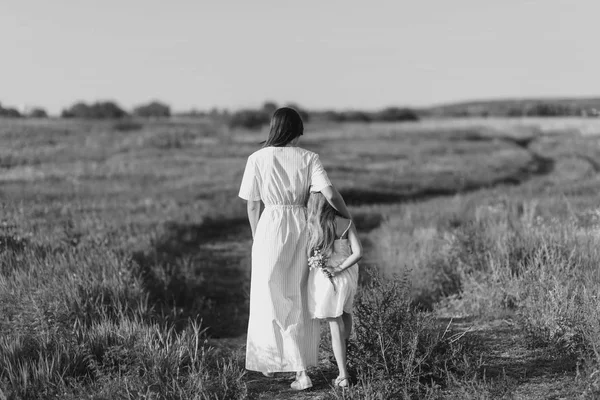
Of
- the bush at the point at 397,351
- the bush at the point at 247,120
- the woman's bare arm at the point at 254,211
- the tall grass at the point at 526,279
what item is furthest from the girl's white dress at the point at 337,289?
the bush at the point at 247,120

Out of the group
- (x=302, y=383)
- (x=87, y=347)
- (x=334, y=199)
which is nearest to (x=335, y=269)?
(x=334, y=199)

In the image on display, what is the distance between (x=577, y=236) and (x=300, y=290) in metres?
4.60

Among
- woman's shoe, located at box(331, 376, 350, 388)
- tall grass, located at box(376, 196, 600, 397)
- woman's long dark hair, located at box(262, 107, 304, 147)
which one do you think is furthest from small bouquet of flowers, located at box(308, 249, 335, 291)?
tall grass, located at box(376, 196, 600, 397)

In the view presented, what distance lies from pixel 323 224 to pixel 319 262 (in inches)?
11.8

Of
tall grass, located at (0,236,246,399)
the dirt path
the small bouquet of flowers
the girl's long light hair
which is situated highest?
the girl's long light hair

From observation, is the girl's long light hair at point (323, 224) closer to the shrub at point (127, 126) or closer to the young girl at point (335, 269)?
the young girl at point (335, 269)

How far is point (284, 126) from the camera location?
5.01 meters

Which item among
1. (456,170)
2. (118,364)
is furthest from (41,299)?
(456,170)

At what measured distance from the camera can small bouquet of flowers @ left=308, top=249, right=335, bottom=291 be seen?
5.00 metres

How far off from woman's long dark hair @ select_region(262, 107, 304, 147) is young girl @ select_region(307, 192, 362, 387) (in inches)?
19.3

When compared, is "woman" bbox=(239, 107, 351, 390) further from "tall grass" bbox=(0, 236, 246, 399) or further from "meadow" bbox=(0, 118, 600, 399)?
"tall grass" bbox=(0, 236, 246, 399)

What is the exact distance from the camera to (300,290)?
5.18 m

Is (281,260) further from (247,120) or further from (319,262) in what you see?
(247,120)

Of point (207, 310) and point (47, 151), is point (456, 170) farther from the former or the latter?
point (207, 310)
